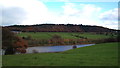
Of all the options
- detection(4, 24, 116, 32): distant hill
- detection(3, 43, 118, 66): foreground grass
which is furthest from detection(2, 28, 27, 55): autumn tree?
detection(4, 24, 116, 32): distant hill

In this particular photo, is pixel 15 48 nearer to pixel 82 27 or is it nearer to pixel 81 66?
pixel 81 66

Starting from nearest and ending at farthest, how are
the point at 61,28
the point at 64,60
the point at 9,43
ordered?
the point at 64,60, the point at 9,43, the point at 61,28

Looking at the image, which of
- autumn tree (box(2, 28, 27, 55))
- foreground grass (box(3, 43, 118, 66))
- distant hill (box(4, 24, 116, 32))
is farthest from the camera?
distant hill (box(4, 24, 116, 32))

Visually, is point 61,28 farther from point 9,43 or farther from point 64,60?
point 64,60

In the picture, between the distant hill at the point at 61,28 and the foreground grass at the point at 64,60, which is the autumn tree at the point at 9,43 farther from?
the distant hill at the point at 61,28

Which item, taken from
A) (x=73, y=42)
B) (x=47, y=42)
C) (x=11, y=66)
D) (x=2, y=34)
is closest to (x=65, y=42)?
(x=73, y=42)

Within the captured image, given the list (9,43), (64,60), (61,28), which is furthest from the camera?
(61,28)

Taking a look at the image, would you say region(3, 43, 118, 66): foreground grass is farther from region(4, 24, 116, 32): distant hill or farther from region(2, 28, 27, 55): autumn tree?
region(4, 24, 116, 32): distant hill

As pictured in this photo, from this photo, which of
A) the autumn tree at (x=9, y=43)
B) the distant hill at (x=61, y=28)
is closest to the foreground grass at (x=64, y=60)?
the autumn tree at (x=9, y=43)

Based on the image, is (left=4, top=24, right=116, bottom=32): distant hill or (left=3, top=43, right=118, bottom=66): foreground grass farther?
(left=4, top=24, right=116, bottom=32): distant hill

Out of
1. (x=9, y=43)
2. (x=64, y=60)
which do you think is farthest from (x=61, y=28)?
(x=64, y=60)

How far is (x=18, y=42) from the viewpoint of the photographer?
36.2 m

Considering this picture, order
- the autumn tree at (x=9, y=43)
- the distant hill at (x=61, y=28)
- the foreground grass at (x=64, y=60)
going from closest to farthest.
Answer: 1. the foreground grass at (x=64, y=60)
2. the autumn tree at (x=9, y=43)
3. the distant hill at (x=61, y=28)

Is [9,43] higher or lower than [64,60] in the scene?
higher
